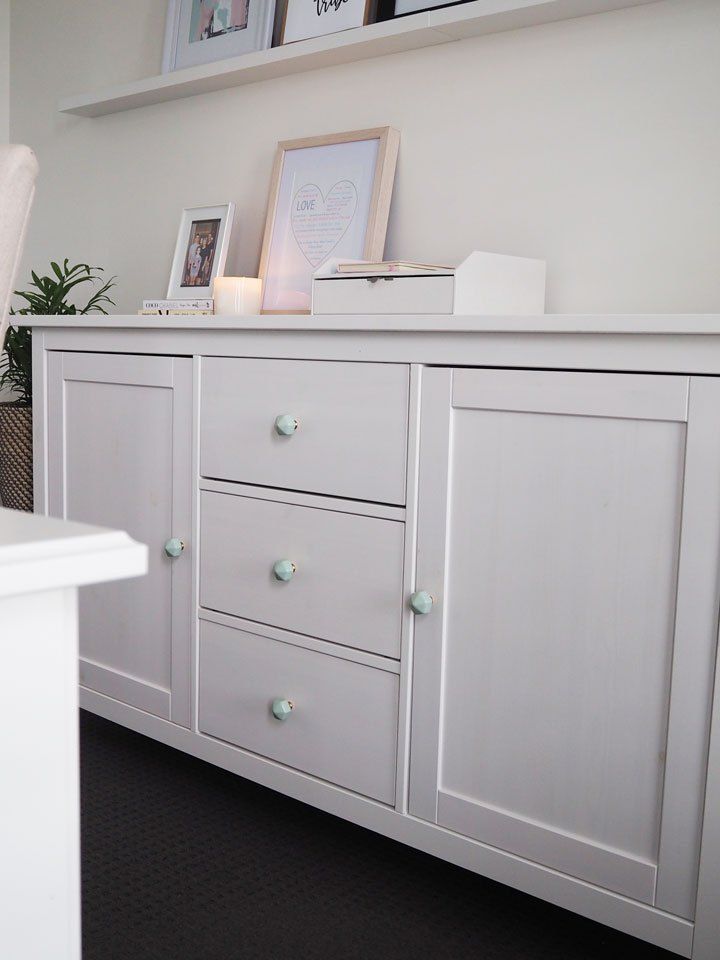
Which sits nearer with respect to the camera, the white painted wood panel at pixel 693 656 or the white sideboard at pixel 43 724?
the white sideboard at pixel 43 724

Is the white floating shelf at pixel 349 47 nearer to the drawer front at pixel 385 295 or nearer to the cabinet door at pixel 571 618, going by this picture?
the drawer front at pixel 385 295

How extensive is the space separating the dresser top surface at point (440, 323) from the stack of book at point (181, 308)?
172mm

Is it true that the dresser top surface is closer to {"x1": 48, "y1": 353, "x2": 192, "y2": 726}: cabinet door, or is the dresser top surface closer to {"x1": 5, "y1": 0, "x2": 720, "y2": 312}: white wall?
{"x1": 48, "y1": 353, "x2": 192, "y2": 726}: cabinet door

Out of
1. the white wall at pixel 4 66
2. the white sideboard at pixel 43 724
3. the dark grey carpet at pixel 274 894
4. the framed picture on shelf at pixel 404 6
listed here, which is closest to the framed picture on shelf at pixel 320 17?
the framed picture on shelf at pixel 404 6

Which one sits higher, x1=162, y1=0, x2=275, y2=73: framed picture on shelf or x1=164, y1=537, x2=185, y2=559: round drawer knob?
x1=162, y1=0, x2=275, y2=73: framed picture on shelf

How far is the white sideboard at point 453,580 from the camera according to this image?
1.16 meters

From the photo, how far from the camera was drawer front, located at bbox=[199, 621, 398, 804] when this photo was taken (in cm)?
145

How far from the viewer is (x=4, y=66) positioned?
2.86 m

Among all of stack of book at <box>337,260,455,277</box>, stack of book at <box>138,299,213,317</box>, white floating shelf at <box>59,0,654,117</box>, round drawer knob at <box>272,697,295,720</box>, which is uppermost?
white floating shelf at <box>59,0,654,117</box>

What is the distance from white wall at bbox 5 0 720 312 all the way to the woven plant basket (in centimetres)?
48

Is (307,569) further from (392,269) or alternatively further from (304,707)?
(392,269)

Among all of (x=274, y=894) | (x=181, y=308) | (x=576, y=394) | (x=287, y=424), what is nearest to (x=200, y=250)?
(x=181, y=308)

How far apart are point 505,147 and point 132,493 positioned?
94 centimetres

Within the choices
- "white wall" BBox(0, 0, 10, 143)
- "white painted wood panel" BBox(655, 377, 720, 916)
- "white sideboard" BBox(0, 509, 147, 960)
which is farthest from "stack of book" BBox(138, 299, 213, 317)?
"white sideboard" BBox(0, 509, 147, 960)
